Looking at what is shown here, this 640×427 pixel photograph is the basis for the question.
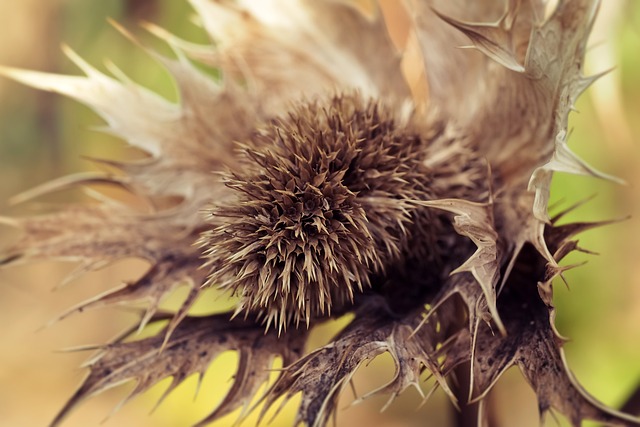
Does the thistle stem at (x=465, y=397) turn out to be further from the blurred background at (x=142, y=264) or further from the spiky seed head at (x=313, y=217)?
the blurred background at (x=142, y=264)

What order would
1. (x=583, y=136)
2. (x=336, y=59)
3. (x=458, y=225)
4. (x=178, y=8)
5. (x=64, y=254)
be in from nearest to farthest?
1. (x=458, y=225)
2. (x=64, y=254)
3. (x=336, y=59)
4. (x=583, y=136)
5. (x=178, y=8)

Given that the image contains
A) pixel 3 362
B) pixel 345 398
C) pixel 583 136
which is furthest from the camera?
pixel 3 362

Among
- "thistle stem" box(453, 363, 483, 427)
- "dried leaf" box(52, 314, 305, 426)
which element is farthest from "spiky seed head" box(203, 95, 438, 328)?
"thistle stem" box(453, 363, 483, 427)

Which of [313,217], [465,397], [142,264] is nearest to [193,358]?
[313,217]

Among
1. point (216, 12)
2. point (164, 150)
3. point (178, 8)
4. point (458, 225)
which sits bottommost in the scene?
point (458, 225)

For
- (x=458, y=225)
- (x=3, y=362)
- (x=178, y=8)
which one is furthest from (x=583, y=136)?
(x=3, y=362)

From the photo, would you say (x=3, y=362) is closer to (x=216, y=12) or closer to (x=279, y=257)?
(x=216, y=12)
